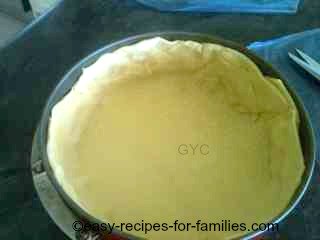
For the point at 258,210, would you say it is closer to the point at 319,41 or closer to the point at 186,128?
the point at 186,128

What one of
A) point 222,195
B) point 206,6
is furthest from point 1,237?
point 206,6

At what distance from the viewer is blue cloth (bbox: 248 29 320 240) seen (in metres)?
0.52

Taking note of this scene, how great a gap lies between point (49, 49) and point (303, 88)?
364 mm

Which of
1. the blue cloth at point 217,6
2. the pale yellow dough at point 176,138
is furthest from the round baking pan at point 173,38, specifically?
the blue cloth at point 217,6

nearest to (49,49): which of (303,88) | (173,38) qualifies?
(173,38)

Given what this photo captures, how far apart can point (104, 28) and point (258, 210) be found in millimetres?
361

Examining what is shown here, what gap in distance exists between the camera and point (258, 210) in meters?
0.51

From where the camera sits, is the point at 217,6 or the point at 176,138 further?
the point at 217,6

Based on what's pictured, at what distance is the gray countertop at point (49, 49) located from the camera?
52 cm

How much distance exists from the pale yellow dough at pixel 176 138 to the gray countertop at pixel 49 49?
0.06 meters

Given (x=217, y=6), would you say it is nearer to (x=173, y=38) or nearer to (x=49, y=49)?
(x=173, y=38)

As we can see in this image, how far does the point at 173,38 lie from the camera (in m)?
0.60

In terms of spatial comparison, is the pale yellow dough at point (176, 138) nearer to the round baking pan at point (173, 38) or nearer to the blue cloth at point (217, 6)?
the round baking pan at point (173, 38)

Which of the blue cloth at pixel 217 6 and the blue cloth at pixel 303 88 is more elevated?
the blue cloth at pixel 217 6
